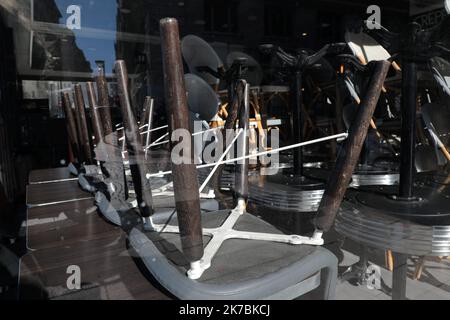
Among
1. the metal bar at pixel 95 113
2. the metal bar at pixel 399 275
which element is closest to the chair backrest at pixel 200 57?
the metal bar at pixel 95 113

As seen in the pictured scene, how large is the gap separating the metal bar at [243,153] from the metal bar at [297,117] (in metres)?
0.50

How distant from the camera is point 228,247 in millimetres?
610

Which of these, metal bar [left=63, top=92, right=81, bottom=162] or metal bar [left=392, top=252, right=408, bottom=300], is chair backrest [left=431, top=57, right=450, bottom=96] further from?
metal bar [left=63, top=92, right=81, bottom=162]

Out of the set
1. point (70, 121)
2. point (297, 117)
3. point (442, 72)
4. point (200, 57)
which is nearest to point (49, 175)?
point (70, 121)

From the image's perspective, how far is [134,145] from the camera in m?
0.69

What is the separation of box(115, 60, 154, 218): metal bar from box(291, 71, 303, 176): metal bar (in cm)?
78

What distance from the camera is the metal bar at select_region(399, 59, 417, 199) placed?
2.93 feet

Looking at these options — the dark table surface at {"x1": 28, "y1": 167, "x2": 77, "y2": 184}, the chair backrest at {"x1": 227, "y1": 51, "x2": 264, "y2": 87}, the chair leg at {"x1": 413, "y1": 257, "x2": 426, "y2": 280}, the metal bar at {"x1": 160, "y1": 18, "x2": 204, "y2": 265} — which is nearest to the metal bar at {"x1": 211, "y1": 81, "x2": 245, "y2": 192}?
the chair backrest at {"x1": 227, "y1": 51, "x2": 264, "y2": 87}

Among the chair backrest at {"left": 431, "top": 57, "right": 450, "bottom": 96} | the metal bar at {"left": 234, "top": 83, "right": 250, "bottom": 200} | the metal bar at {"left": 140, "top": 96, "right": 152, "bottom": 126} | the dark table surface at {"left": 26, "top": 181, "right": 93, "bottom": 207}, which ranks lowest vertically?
the dark table surface at {"left": 26, "top": 181, "right": 93, "bottom": 207}

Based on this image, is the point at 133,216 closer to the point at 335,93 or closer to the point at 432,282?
the point at 432,282

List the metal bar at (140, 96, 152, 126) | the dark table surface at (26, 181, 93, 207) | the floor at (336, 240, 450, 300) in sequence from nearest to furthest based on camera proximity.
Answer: the floor at (336, 240, 450, 300) < the metal bar at (140, 96, 152, 126) < the dark table surface at (26, 181, 93, 207)

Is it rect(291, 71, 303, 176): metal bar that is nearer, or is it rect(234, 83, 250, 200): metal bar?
rect(234, 83, 250, 200): metal bar

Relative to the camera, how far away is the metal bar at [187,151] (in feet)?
1.34

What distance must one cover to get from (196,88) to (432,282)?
3.00 ft
